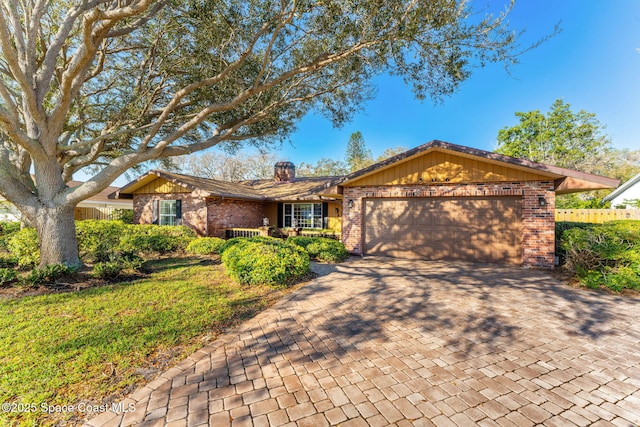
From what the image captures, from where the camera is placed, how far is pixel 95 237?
9.34 meters

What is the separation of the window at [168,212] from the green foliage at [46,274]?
24.4ft

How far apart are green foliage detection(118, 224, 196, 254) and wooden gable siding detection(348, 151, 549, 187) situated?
23.9ft

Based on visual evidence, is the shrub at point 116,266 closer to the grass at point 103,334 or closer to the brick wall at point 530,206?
the grass at point 103,334

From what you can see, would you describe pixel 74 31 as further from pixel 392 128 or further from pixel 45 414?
pixel 392 128

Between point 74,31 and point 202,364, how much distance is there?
33.4ft

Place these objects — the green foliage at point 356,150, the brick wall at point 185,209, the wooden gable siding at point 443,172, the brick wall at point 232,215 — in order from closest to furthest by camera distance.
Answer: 1. the wooden gable siding at point 443,172
2. the brick wall at point 185,209
3. the brick wall at point 232,215
4. the green foliage at point 356,150

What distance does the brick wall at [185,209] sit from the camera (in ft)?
42.6

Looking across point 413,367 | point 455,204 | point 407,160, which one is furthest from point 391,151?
point 413,367

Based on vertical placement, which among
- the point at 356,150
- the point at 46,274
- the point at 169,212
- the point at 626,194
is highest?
the point at 356,150

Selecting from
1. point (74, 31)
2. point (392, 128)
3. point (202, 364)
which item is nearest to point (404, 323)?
point (202, 364)

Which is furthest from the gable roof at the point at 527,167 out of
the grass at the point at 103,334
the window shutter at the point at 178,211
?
the window shutter at the point at 178,211

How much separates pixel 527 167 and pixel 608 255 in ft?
9.19

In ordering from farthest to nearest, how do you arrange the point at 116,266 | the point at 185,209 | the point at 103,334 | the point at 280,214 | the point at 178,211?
the point at 280,214 → the point at 178,211 → the point at 185,209 → the point at 116,266 → the point at 103,334

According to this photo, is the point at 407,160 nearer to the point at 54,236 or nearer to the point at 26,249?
the point at 54,236
